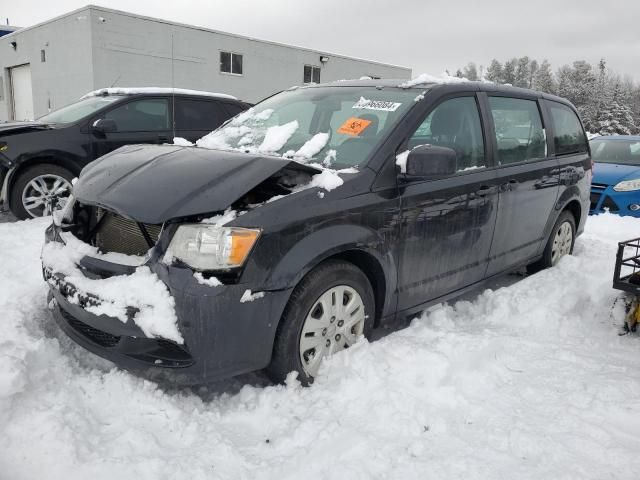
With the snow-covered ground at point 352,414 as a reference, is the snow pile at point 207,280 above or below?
above

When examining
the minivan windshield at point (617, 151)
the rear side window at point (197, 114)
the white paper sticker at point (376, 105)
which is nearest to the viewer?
the white paper sticker at point (376, 105)

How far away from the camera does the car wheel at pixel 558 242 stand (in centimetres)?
479

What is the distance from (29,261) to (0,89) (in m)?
21.7

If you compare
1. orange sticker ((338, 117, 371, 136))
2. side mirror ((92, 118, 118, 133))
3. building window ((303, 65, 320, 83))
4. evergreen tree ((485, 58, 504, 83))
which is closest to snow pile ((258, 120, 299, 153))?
orange sticker ((338, 117, 371, 136))

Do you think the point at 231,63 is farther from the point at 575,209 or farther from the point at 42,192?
the point at 575,209

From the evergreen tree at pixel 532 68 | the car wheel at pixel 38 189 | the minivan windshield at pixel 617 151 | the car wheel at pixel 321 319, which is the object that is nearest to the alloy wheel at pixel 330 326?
the car wheel at pixel 321 319

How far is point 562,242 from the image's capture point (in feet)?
16.5

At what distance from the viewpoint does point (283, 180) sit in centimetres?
270

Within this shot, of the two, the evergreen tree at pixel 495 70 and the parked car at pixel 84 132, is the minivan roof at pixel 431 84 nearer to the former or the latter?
the parked car at pixel 84 132

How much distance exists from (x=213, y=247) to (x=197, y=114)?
5.11 metres

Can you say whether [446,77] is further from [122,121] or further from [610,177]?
[610,177]

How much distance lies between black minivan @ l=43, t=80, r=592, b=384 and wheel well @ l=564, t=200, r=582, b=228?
116 cm

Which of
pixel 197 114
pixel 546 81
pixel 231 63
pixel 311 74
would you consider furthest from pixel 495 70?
pixel 197 114

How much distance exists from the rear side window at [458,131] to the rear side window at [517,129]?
0.26 meters
